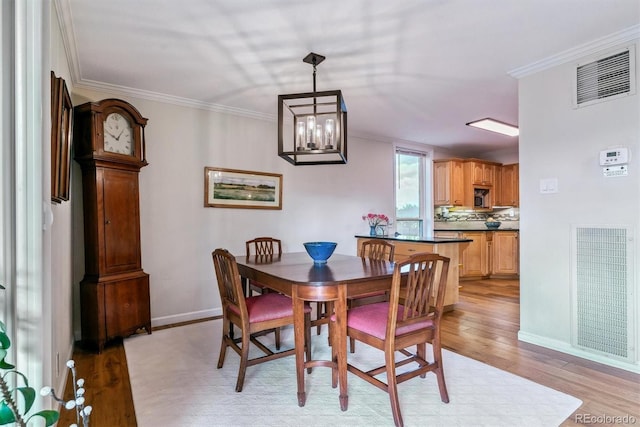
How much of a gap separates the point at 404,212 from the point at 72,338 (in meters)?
4.77

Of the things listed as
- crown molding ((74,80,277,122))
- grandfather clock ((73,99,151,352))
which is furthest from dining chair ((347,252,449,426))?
crown molding ((74,80,277,122))

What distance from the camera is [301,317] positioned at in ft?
6.73

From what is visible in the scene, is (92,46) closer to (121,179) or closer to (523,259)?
(121,179)

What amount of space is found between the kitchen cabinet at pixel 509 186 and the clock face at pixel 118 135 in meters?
6.29

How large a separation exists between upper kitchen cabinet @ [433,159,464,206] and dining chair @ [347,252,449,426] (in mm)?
4403

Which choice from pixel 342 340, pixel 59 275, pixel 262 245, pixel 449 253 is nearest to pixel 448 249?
pixel 449 253

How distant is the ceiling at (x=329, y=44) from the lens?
211 cm

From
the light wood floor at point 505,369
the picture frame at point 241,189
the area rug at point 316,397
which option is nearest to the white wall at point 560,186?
the light wood floor at point 505,369

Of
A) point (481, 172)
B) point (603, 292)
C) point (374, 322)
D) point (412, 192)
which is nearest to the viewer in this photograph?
point (374, 322)

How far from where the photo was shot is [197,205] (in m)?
3.78

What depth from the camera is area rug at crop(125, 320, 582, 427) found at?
188 cm

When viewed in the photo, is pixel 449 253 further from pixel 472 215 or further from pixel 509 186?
pixel 509 186

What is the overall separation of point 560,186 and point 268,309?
251cm

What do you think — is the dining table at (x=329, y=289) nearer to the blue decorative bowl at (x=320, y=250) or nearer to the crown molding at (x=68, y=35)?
the blue decorative bowl at (x=320, y=250)
